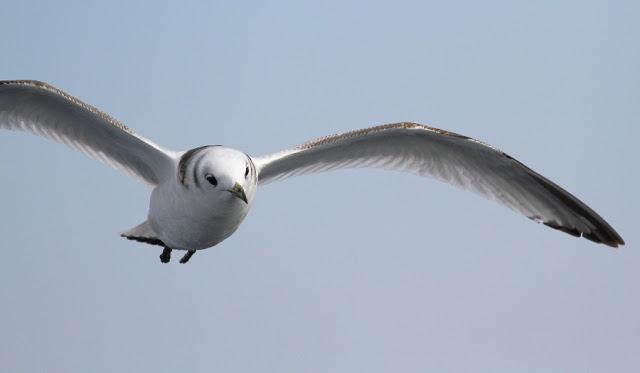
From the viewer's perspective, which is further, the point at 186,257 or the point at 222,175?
the point at 186,257

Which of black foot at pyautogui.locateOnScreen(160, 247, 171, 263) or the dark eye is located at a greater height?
the dark eye

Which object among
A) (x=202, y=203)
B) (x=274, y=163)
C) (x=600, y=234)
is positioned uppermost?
(x=274, y=163)

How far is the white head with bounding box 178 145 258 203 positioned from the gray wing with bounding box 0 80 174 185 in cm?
81

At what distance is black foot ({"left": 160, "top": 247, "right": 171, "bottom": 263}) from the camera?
9.48 meters

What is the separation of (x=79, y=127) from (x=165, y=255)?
1.64 m

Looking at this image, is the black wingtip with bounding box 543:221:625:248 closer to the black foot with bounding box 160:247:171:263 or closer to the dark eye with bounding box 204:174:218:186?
the dark eye with bounding box 204:174:218:186

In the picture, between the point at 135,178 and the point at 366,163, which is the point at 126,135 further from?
the point at 366,163

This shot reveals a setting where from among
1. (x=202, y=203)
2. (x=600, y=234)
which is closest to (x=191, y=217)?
(x=202, y=203)

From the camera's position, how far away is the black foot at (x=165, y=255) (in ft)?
31.1

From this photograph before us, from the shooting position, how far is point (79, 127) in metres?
8.89

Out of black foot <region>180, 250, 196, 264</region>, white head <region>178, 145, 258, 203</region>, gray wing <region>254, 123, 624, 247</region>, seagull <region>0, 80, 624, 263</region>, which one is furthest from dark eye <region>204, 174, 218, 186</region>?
black foot <region>180, 250, 196, 264</region>

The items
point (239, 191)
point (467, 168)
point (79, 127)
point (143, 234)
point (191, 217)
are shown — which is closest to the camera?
point (239, 191)

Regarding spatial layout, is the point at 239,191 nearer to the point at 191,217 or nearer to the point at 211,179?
the point at 211,179

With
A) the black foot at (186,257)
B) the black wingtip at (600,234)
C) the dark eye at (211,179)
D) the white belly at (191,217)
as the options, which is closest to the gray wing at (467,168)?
the black wingtip at (600,234)
